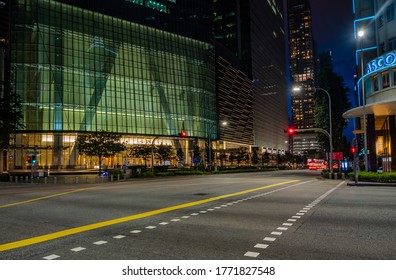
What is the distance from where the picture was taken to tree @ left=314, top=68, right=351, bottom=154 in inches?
1702

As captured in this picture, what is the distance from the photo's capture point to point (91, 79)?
249 ft

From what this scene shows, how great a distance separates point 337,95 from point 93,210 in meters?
41.6

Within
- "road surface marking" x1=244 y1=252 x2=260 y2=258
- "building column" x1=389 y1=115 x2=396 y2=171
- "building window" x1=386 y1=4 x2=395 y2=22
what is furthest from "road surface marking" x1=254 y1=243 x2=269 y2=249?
"building window" x1=386 y1=4 x2=395 y2=22

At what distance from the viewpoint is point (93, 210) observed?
12750 millimetres

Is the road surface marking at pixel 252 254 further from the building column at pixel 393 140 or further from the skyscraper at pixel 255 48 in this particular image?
the skyscraper at pixel 255 48

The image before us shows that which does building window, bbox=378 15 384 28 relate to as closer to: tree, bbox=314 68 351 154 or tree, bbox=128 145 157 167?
tree, bbox=314 68 351 154

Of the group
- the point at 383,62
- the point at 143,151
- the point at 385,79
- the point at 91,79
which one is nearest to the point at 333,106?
the point at 385,79

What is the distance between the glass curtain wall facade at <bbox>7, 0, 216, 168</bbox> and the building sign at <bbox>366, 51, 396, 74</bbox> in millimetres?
54761

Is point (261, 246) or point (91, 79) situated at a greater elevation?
point (91, 79)

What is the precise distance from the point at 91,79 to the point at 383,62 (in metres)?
60.2

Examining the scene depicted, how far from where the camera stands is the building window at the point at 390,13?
38625 mm

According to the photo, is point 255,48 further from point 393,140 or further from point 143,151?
point 393,140

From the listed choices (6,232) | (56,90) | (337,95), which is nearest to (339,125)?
(337,95)
